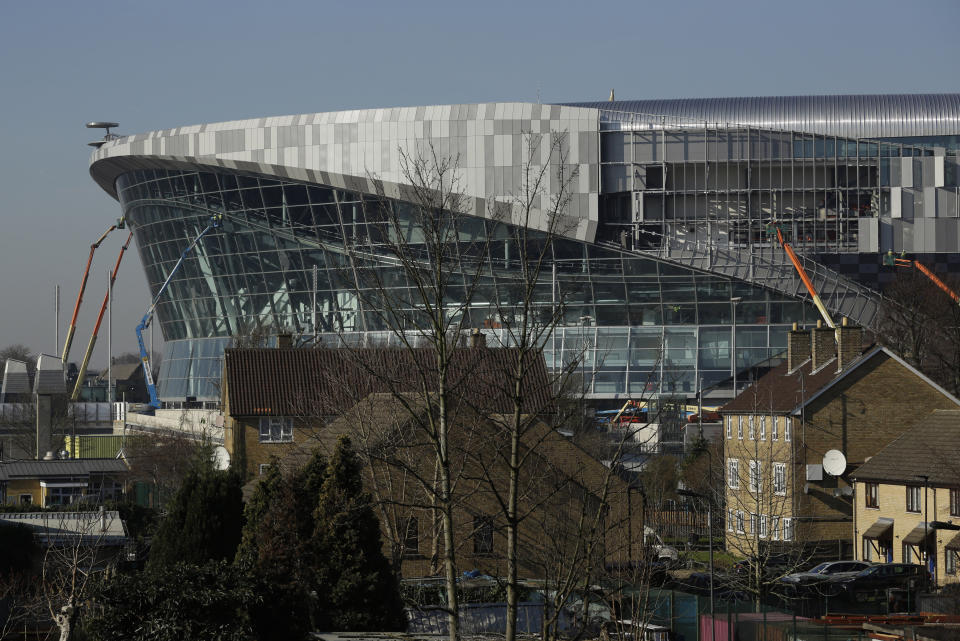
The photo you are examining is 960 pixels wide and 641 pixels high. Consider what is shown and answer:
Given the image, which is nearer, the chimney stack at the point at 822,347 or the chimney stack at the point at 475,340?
the chimney stack at the point at 475,340

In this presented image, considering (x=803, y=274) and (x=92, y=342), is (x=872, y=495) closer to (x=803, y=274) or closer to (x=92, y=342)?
(x=803, y=274)

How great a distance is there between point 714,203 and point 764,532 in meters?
56.5

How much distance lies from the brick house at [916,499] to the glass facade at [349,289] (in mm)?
43541

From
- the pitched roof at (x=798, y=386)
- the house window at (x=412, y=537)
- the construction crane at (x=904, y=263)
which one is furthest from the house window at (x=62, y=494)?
the construction crane at (x=904, y=263)

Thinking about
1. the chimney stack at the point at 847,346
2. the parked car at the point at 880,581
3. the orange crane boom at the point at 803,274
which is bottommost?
the parked car at the point at 880,581

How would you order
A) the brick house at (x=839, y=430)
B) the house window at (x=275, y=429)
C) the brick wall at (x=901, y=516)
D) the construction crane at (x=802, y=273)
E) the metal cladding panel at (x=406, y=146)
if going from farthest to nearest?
the metal cladding panel at (x=406, y=146) < the construction crane at (x=802, y=273) < the house window at (x=275, y=429) < the brick house at (x=839, y=430) < the brick wall at (x=901, y=516)

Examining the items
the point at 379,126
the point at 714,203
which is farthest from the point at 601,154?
the point at 379,126

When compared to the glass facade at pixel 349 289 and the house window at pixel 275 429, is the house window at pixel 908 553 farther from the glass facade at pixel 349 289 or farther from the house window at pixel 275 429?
the glass facade at pixel 349 289

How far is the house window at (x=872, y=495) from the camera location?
4516cm

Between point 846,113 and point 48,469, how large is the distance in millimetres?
87160

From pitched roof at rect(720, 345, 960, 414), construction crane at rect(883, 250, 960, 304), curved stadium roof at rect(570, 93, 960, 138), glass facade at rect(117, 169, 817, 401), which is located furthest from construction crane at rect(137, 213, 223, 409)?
pitched roof at rect(720, 345, 960, 414)

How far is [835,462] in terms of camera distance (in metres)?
47.0

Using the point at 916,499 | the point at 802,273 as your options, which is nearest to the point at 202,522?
the point at 916,499

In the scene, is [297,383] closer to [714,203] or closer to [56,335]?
[714,203]
